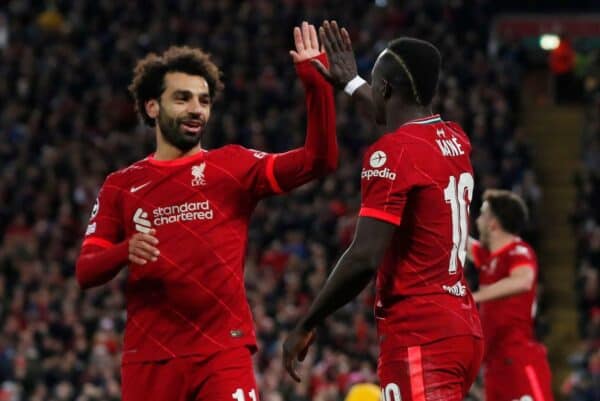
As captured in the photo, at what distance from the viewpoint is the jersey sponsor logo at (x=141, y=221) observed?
6355 millimetres

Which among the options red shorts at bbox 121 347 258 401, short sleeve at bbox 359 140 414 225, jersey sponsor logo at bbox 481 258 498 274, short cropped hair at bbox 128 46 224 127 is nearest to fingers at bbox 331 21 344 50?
short cropped hair at bbox 128 46 224 127

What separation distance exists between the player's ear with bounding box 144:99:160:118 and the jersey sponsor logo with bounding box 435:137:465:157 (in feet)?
4.90

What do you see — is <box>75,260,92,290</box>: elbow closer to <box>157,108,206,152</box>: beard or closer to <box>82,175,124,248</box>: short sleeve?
<box>82,175,124,248</box>: short sleeve

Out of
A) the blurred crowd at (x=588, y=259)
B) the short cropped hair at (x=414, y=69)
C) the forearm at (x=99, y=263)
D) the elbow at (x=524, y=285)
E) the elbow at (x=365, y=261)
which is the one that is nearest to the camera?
the elbow at (x=365, y=261)

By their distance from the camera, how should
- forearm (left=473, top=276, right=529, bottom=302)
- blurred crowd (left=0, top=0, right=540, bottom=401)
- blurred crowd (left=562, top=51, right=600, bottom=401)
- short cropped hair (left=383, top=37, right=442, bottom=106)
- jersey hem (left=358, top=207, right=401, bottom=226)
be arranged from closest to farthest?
jersey hem (left=358, top=207, right=401, bottom=226) → short cropped hair (left=383, top=37, right=442, bottom=106) → forearm (left=473, top=276, right=529, bottom=302) → blurred crowd (left=562, top=51, right=600, bottom=401) → blurred crowd (left=0, top=0, right=540, bottom=401)

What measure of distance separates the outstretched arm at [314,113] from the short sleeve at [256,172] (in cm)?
17

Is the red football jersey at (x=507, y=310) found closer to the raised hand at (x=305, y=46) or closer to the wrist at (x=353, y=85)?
the wrist at (x=353, y=85)

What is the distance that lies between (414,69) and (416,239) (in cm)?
72

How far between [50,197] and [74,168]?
62 centimetres

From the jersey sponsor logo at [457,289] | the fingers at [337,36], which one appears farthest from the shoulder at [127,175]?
the jersey sponsor logo at [457,289]

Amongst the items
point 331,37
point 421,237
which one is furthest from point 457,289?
point 331,37

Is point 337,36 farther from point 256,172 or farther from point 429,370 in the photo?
point 429,370

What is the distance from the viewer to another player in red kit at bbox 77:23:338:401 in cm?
613

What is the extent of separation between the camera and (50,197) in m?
20.1
